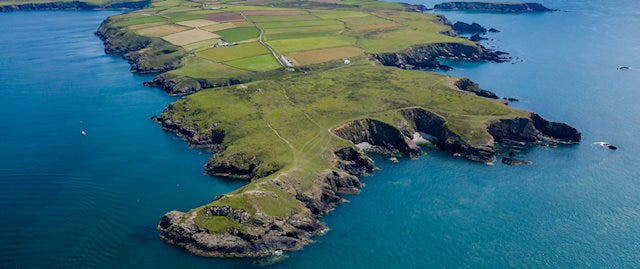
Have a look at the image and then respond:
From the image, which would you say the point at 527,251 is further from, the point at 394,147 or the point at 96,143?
the point at 96,143

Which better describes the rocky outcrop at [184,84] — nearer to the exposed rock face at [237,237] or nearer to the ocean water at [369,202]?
the ocean water at [369,202]

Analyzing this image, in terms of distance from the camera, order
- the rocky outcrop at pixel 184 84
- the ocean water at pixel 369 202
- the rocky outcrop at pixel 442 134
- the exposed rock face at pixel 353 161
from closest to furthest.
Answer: the ocean water at pixel 369 202, the exposed rock face at pixel 353 161, the rocky outcrop at pixel 442 134, the rocky outcrop at pixel 184 84

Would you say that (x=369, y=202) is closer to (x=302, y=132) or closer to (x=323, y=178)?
(x=323, y=178)

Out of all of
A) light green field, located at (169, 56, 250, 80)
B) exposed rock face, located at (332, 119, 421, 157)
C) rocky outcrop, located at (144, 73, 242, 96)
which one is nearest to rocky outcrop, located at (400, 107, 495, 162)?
exposed rock face, located at (332, 119, 421, 157)

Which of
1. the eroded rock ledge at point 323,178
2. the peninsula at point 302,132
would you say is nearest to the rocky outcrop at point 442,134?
the eroded rock ledge at point 323,178

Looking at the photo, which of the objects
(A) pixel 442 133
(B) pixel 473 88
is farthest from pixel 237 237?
(B) pixel 473 88

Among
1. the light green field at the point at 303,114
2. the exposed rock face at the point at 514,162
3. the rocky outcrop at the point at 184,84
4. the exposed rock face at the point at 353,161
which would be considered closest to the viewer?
Answer: the light green field at the point at 303,114
